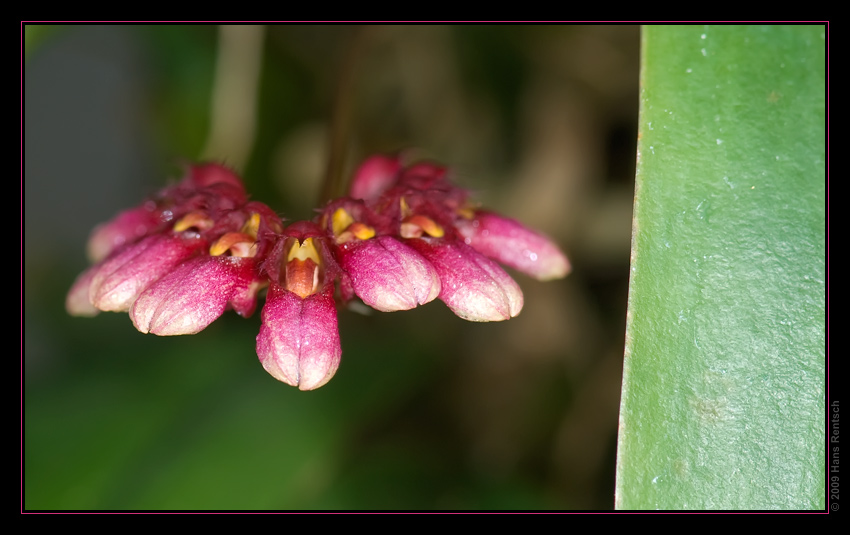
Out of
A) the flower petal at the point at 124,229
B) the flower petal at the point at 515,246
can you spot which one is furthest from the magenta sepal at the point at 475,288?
the flower petal at the point at 124,229

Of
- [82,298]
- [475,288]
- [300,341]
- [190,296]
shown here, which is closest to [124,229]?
[82,298]

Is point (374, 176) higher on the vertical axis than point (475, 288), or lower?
higher

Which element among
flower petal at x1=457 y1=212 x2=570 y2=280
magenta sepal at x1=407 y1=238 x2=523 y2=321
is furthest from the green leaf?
flower petal at x1=457 y1=212 x2=570 y2=280

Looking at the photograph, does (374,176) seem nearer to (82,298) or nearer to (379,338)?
(82,298)

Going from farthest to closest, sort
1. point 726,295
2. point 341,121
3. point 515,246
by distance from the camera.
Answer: point 341,121 → point 515,246 → point 726,295

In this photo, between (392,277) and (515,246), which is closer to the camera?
(392,277)
